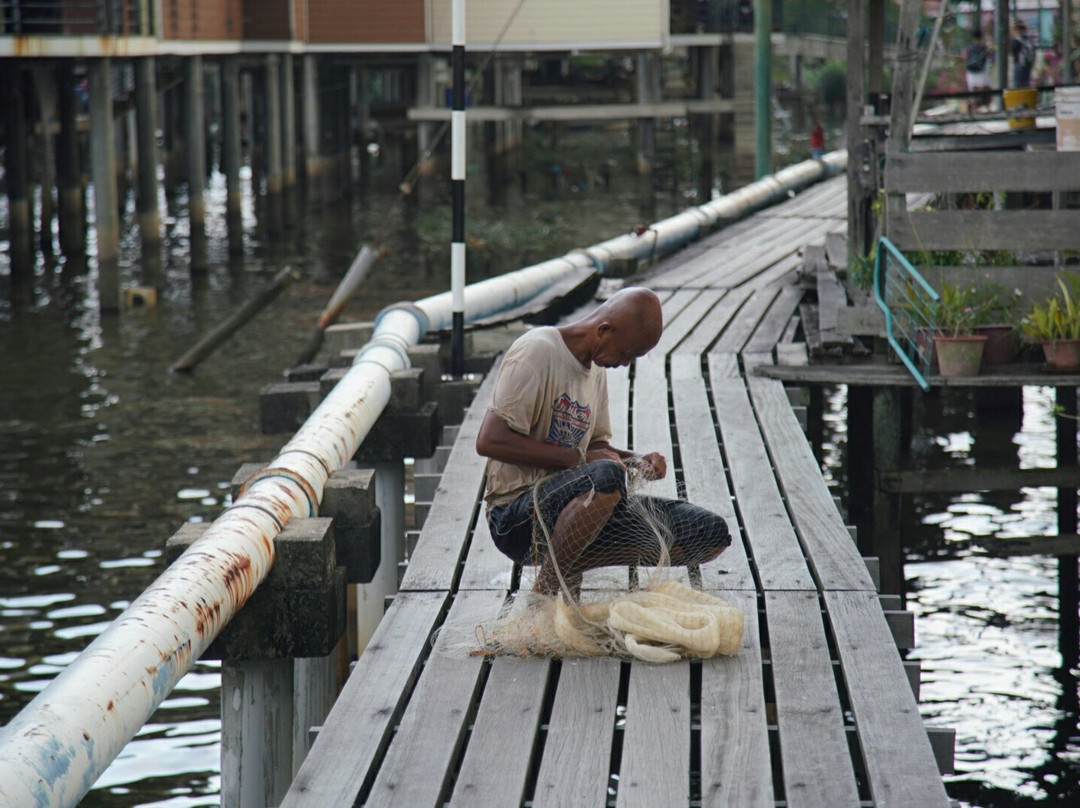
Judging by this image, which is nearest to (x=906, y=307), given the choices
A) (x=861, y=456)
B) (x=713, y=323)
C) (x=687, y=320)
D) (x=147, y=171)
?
(x=861, y=456)

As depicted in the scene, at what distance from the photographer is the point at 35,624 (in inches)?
352

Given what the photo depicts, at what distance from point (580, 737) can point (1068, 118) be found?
19.4 feet

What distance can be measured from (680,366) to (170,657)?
5.20 meters

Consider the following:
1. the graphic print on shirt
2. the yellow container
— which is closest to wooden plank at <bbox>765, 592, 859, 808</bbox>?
the graphic print on shirt

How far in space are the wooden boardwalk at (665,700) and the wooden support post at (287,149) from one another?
21.2 metres

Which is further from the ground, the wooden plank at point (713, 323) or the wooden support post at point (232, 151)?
the wooden support post at point (232, 151)

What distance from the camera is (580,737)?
4180 mm

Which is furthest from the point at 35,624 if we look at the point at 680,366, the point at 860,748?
the point at 860,748

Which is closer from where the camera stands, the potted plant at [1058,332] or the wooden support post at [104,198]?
the potted plant at [1058,332]

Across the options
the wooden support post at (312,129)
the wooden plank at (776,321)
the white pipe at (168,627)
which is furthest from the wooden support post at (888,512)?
the wooden support post at (312,129)

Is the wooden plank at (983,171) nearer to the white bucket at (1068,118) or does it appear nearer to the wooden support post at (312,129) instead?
the white bucket at (1068,118)

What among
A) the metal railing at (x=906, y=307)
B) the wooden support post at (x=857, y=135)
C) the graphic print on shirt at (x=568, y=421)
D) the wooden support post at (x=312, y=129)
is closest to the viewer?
the graphic print on shirt at (x=568, y=421)

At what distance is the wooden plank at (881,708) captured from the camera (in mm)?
3822

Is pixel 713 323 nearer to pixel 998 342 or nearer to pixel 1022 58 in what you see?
pixel 998 342
